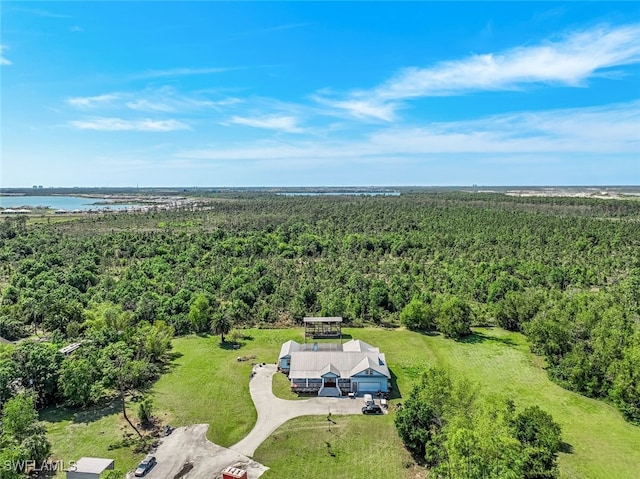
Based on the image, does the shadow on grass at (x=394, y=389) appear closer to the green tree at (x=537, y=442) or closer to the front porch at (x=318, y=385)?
the front porch at (x=318, y=385)

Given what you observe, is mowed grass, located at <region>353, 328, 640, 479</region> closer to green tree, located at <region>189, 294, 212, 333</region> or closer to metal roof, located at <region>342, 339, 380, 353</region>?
metal roof, located at <region>342, 339, 380, 353</region>

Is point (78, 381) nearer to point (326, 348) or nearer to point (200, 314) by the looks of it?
point (200, 314)

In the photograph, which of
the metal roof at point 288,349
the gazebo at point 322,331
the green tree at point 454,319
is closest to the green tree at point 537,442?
the metal roof at point 288,349

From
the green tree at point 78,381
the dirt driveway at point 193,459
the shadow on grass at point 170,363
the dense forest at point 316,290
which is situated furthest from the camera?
the shadow on grass at point 170,363

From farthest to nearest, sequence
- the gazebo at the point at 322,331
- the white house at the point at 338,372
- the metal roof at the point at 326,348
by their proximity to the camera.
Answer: the gazebo at the point at 322,331, the metal roof at the point at 326,348, the white house at the point at 338,372

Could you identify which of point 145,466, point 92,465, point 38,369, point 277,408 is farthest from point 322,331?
point 92,465

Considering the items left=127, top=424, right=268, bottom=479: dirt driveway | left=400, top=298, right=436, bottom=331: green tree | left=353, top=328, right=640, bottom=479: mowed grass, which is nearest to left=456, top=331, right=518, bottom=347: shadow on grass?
left=353, top=328, right=640, bottom=479: mowed grass
